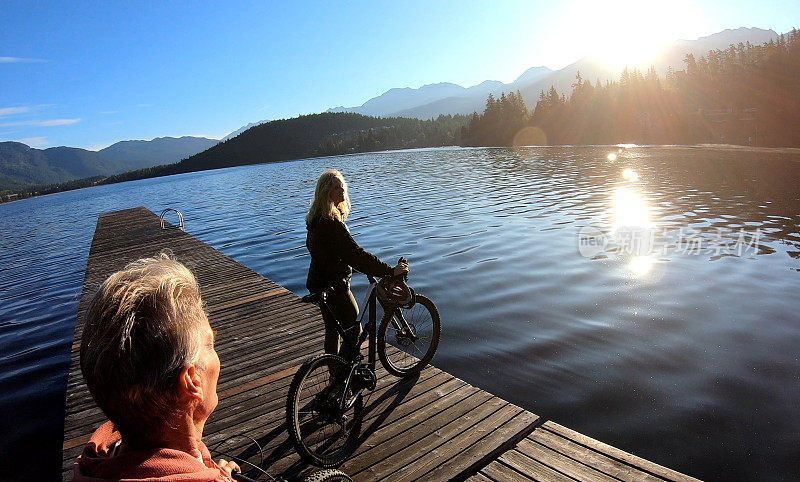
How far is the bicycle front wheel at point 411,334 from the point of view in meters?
5.96

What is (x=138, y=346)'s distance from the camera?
4.89ft

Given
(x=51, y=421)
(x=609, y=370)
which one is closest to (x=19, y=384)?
(x=51, y=421)

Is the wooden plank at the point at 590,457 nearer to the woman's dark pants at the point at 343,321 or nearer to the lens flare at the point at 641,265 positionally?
the woman's dark pants at the point at 343,321

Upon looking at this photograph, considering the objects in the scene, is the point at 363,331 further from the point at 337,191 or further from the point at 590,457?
the point at 590,457

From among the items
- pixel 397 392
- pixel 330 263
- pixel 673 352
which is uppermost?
pixel 330 263

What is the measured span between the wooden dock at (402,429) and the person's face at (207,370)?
3.12 m

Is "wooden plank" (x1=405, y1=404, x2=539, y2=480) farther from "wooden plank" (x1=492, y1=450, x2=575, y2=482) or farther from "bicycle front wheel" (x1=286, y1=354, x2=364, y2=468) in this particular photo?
"bicycle front wheel" (x1=286, y1=354, x2=364, y2=468)

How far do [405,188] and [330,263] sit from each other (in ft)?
111

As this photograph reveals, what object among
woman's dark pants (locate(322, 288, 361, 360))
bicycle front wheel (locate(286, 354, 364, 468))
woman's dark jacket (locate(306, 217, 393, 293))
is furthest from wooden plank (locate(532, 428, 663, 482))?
woman's dark jacket (locate(306, 217, 393, 293))

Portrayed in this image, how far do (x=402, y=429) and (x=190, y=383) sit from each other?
3.84m

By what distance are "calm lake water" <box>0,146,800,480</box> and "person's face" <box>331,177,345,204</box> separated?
4.25 m

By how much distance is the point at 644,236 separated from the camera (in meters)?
16.3

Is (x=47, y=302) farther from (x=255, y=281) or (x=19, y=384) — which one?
(x=255, y=281)

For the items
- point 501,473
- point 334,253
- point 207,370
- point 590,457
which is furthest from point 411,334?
point 207,370
